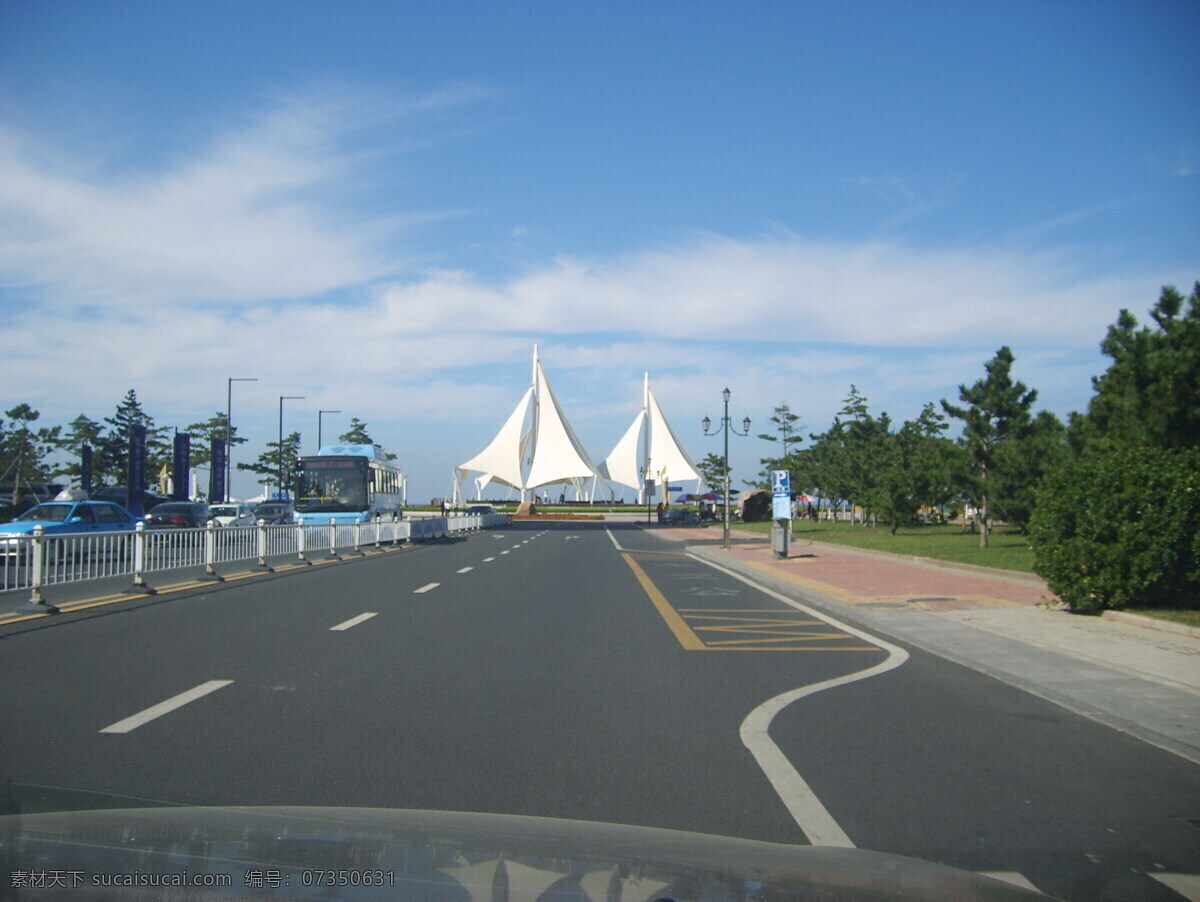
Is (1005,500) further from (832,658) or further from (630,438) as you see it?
(630,438)

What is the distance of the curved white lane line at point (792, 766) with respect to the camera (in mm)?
4773

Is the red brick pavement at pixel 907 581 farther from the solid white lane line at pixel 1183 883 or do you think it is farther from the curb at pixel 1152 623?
the solid white lane line at pixel 1183 883

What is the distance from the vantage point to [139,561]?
55.6 ft

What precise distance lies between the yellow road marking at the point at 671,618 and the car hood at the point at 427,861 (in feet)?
22.9

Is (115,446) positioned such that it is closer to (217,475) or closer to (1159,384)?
(217,475)

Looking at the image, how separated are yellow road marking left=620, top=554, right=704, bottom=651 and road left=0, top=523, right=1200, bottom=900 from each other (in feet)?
0.62

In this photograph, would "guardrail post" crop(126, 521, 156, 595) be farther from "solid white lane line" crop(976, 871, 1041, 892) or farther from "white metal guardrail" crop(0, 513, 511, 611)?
"solid white lane line" crop(976, 871, 1041, 892)

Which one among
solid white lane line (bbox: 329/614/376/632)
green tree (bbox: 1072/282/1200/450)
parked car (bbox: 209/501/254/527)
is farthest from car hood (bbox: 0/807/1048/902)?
parked car (bbox: 209/501/254/527)

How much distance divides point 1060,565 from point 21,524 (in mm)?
22635

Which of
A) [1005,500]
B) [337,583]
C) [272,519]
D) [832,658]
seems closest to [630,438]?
[272,519]

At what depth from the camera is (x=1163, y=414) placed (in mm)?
16703

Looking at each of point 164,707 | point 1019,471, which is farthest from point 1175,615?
point 1019,471

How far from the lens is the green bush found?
41.8ft

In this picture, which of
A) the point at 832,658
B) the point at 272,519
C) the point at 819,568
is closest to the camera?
the point at 832,658
